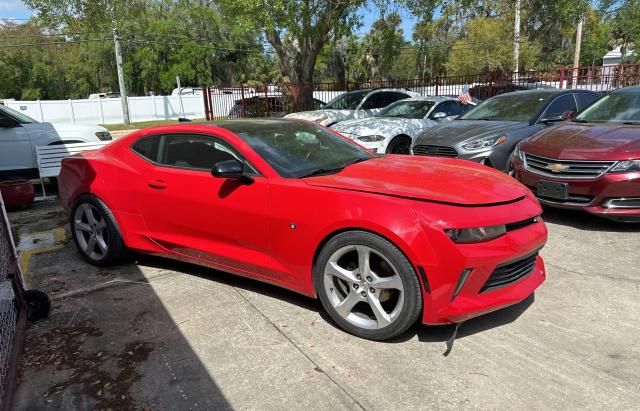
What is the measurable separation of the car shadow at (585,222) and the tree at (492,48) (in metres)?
35.4

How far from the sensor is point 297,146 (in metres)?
4.12

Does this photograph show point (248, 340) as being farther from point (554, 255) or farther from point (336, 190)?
point (554, 255)

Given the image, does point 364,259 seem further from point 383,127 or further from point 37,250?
point 383,127

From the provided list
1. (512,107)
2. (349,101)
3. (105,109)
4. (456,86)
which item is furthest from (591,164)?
(105,109)

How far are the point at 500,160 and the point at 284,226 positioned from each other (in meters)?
4.67

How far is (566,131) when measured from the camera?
616 centimetres

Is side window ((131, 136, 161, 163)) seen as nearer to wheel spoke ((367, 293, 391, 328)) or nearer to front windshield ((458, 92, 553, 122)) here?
wheel spoke ((367, 293, 391, 328))

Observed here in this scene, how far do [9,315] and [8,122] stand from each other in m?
6.32

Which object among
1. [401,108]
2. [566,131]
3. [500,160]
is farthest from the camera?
[401,108]

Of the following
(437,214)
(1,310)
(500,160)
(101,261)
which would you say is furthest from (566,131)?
(1,310)

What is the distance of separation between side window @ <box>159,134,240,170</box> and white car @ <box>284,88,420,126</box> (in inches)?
317

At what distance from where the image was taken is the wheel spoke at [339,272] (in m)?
3.25

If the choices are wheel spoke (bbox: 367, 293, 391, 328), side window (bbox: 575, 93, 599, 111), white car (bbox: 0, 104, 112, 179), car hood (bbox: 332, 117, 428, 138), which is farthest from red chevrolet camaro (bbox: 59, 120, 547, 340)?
side window (bbox: 575, 93, 599, 111)

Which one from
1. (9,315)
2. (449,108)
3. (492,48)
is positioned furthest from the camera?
(492,48)
